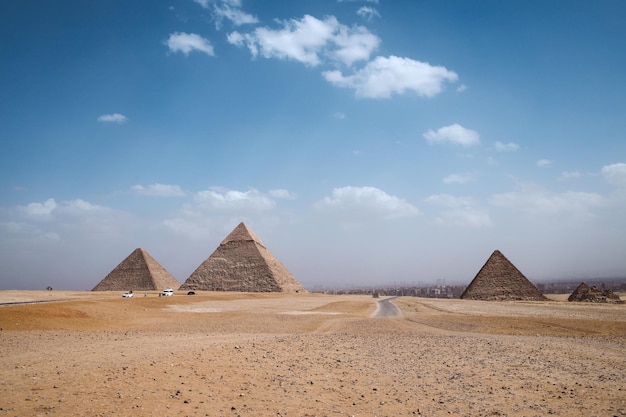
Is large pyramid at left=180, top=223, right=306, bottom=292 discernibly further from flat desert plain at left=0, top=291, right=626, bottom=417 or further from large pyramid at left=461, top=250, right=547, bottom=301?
flat desert plain at left=0, top=291, right=626, bottom=417

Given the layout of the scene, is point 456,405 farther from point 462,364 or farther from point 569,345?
point 569,345

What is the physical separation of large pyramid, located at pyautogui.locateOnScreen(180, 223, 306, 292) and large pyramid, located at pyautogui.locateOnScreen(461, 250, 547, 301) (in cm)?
3623

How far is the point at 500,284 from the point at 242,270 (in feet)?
163

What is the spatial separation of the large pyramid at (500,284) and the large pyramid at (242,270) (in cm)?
3623

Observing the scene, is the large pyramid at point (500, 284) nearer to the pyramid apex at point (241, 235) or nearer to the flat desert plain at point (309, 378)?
the pyramid apex at point (241, 235)

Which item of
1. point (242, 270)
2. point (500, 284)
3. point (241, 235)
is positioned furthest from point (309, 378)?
point (241, 235)

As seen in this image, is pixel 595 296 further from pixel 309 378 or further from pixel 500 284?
pixel 309 378

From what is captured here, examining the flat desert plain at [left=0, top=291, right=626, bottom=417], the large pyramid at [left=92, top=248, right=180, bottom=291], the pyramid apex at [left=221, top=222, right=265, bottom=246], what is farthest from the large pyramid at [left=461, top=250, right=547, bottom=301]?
the large pyramid at [left=92, top=248, right=180, bottom=291]

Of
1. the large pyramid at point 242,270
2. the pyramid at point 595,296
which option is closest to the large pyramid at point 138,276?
the large pyramid at point 242,270

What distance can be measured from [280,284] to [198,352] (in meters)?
74.2

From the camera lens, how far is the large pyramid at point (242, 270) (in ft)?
281

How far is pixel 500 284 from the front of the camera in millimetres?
64625

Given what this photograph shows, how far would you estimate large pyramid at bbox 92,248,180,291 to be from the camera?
9044 cm

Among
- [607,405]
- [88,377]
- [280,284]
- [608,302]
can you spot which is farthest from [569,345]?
[280,284]
